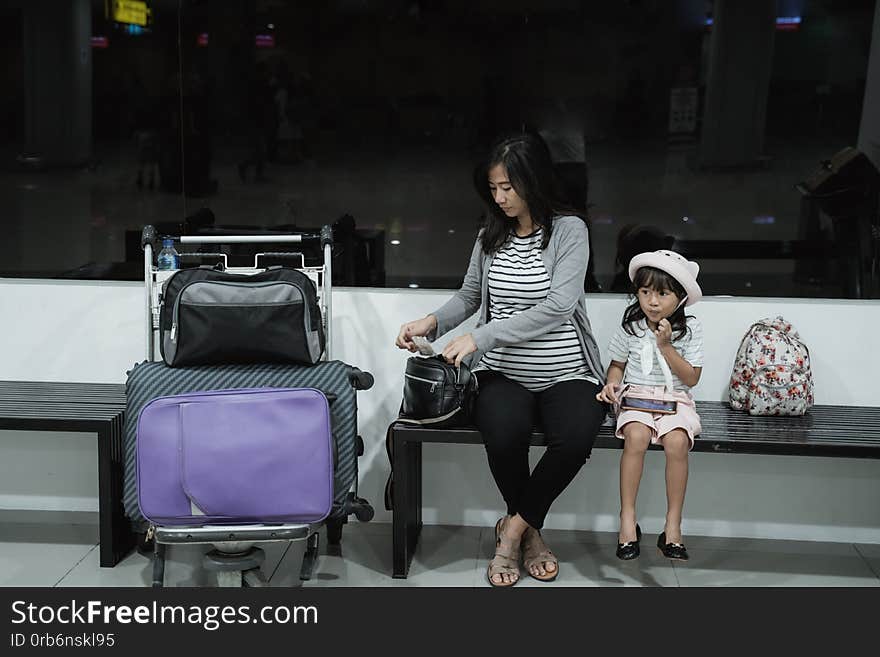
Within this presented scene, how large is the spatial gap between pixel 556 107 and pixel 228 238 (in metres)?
1.21

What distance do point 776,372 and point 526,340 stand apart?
0.86 m

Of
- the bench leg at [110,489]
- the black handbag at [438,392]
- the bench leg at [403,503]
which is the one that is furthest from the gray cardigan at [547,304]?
the bench leg at [110,489]

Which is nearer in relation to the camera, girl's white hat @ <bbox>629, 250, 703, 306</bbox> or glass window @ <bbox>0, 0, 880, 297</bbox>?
girl's white hat @ <bbox>629, 250, 703, 306</bbox>

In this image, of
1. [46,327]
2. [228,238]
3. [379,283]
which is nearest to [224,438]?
[228,238]

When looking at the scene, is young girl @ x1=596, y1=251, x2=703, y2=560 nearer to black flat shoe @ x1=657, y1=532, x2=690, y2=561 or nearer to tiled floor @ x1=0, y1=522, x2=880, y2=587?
black flat shoe @ x1=657, y1=532, x2=690, y2=561

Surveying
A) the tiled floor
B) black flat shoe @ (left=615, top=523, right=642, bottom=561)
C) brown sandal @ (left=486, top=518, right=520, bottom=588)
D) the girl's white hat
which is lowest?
the tiled floor

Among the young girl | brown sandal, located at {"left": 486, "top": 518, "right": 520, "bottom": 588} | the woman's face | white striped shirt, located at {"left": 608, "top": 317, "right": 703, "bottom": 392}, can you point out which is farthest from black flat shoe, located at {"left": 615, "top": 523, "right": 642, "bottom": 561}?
the woman's face

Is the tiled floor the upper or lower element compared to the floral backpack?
lower

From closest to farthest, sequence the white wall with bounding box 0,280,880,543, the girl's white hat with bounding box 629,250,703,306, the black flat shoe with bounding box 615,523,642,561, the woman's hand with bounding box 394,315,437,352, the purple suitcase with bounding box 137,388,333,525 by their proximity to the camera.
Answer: the purple suitcase with bounding box 137,388,333,525 < the black flat shoe with bounding box 615,523,642,561 < the girl's white hat with bounding box 629,250,703,306 < the woman's hand with bounding box 394,315,437,352 < the white wall with bounding box 0,280,880,543

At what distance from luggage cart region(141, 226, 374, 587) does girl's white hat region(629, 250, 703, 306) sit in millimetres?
933

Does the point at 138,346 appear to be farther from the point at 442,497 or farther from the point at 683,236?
the point at 683,236

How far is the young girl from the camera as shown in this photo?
342 cm

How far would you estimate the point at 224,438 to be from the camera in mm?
3217

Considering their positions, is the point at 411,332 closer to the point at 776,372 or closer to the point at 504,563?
the point at 504,563
